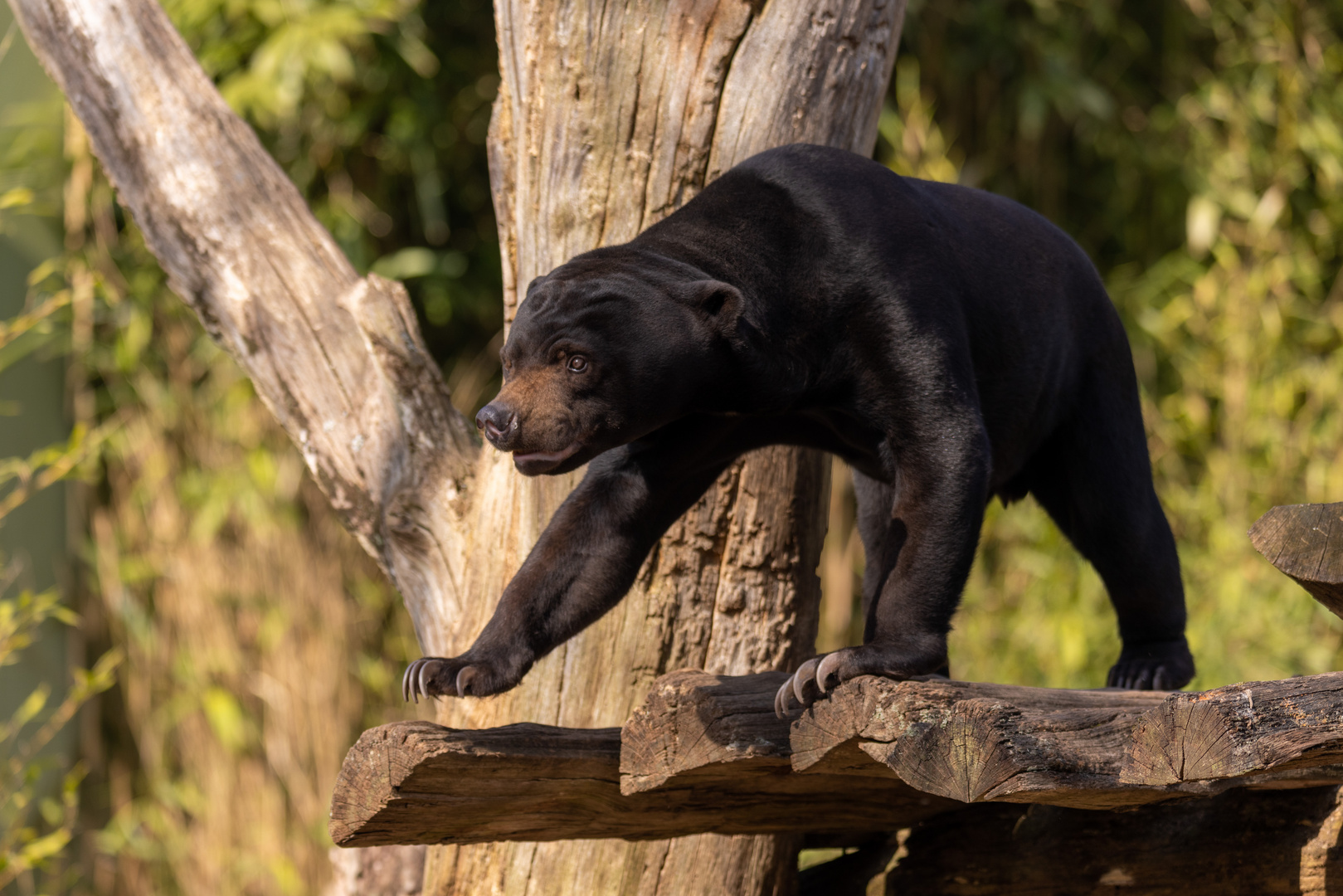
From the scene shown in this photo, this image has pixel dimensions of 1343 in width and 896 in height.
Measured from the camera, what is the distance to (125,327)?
4.52m

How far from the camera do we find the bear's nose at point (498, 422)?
180 cm

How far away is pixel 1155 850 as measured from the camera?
2059 mm

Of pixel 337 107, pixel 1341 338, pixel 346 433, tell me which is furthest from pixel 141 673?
pixel 1341 338

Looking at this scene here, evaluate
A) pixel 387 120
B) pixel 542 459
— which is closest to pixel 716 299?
pixel 542 459

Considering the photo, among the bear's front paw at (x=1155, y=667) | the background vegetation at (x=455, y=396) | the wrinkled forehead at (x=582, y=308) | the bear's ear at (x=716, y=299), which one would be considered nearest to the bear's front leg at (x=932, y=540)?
the bear's ear at (x=716, y=299)

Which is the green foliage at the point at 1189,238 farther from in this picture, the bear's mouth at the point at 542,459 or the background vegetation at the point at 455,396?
the bear's mouth at the point at 542,459

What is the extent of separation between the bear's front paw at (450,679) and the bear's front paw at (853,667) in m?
0.43

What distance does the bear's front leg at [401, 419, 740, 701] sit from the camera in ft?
6.66

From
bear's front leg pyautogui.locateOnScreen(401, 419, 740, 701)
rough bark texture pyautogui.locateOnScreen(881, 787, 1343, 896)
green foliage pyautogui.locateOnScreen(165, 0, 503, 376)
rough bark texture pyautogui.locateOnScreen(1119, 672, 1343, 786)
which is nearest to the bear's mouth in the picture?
bear's front leg pyautogui.locateOnScreen(401, 419, 740, 701)

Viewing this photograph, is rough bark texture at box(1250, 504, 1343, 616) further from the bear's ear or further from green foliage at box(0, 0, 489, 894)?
green foliage at box(0, 0, 489, 894)

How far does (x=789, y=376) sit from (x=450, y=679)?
2.19 feet

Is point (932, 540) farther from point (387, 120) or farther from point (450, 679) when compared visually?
point (387, 120)

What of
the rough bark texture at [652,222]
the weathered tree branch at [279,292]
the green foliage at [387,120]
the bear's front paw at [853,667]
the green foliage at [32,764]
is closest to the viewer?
the bear's front paw at [853,667]

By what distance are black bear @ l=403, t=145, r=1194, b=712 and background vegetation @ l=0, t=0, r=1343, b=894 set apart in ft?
7.44
